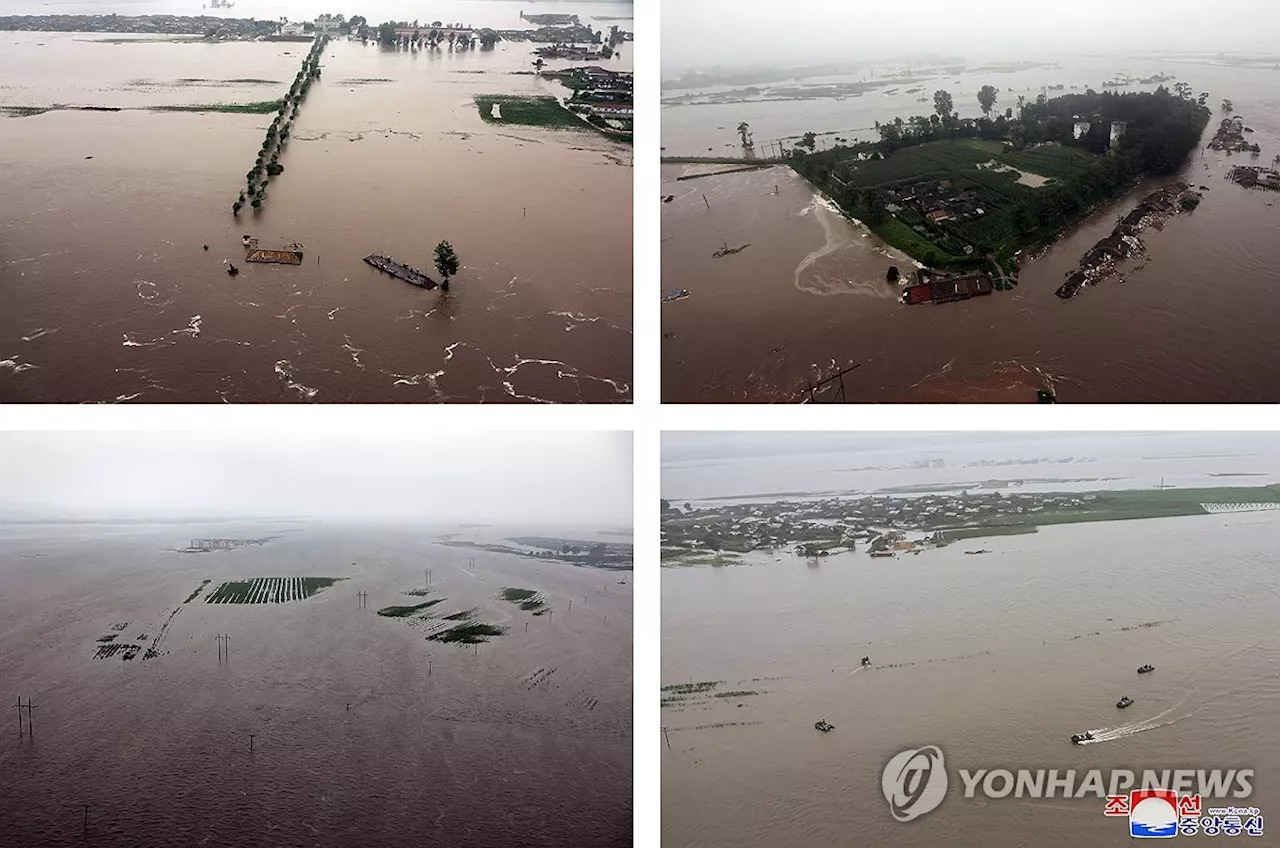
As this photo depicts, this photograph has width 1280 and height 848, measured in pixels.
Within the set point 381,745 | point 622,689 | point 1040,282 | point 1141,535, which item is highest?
point 1040,282

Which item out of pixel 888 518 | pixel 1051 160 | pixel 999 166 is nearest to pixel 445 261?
pixel 888 518

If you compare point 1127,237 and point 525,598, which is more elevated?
point 1127,237

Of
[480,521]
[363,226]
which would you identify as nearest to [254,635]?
[480,521]

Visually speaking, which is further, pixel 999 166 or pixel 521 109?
pixel 521 109

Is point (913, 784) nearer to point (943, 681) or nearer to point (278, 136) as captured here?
point (943, 681)

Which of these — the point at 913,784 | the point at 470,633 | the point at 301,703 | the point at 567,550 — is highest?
the point at 567,550

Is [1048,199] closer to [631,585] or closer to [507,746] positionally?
[631,585]
